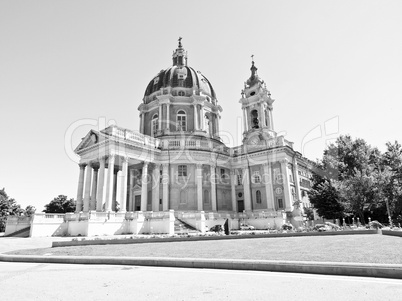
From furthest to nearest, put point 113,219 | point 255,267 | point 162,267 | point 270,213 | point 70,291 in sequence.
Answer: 1. point 270,213
2. point 113,219
3. point 162,267
4. point 255,267
5. point 70,291

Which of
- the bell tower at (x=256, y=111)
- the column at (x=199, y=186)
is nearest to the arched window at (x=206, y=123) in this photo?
the bell tower at (x=256, y=111)

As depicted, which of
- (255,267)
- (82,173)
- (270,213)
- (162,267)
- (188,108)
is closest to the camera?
(255,267)

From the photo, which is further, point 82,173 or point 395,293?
point 82,173

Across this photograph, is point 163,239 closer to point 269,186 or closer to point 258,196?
point 269,186

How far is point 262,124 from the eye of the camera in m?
47.0

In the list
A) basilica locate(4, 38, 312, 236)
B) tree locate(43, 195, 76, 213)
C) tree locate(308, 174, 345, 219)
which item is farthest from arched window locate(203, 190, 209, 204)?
tree locate(43, 195, 76, 213)

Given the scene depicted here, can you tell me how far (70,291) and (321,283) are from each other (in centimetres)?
616

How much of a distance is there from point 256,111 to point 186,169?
17256 mm

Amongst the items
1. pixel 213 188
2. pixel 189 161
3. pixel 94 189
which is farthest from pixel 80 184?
pixel 213 188

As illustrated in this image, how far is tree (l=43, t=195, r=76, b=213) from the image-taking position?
71.1m

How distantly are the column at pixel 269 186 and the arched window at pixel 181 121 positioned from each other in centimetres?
1587

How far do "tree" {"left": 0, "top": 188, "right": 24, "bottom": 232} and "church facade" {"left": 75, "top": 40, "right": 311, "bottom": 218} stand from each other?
23.6 meters

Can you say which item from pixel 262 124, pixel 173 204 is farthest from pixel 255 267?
pixel 262 124

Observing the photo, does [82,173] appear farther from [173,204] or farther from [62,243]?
[62,243]
